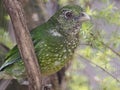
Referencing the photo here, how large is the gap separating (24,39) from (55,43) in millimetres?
282

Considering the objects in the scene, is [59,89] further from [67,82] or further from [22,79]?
[22,79]

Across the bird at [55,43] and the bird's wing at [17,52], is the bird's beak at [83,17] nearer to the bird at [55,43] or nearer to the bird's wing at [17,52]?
the bird at [55,43]

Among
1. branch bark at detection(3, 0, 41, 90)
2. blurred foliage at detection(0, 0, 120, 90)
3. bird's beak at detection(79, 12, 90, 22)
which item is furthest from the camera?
blurred foliage at detection(0, 0, 120, 90)

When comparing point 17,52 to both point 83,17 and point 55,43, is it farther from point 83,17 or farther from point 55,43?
point 83,17

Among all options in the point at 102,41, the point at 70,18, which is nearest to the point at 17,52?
the point at 70,18

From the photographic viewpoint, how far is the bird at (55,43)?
1517 millimetres

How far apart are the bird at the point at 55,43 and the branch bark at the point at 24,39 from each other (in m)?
0.18

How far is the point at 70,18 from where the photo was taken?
154 cm

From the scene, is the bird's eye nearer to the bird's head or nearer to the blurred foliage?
the bird's head

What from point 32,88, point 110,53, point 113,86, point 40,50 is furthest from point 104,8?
point 32,88

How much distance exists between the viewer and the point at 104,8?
1961mm

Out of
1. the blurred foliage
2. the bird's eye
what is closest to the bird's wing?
the bird's eye

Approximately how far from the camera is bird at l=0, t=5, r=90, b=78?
1.52 m

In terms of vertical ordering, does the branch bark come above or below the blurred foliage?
above
